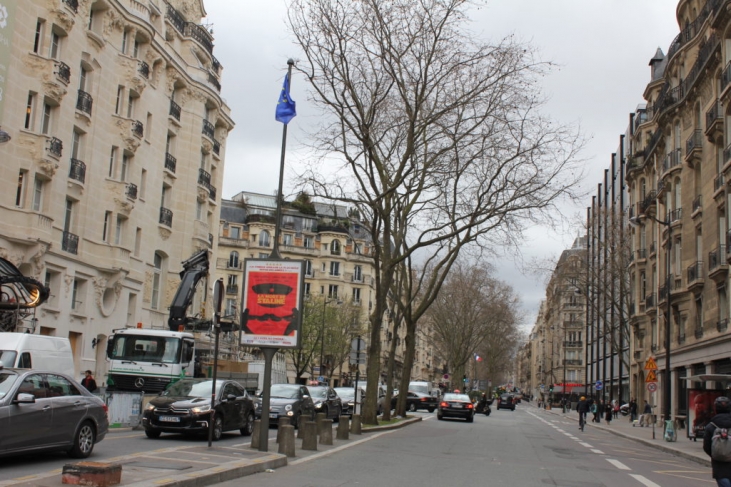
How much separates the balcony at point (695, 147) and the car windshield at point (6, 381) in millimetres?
34709

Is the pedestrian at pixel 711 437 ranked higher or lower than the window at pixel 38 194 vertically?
lower

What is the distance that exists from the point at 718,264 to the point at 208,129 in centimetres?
Result: 3016

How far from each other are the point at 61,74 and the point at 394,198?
1419 cm

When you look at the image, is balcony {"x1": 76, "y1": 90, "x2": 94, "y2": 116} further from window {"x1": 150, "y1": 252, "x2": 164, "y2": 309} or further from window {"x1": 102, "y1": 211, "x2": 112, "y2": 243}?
window {"x1": 150, "y1": 252, "x2": 164, "y2": 309}

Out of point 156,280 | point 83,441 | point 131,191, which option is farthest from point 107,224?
point 83,441

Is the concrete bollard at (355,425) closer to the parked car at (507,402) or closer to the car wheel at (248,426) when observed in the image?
the car wheel at (248,426)

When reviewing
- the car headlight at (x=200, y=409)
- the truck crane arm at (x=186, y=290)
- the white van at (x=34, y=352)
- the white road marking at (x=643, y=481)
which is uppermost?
the truck crane arm at (x=186, y=290)

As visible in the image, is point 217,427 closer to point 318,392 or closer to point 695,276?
point 318,392

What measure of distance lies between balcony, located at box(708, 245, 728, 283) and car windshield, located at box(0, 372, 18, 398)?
96.6ft

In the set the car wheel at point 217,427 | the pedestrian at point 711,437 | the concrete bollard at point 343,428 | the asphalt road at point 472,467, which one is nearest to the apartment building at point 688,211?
the asphalt road at point 472,467

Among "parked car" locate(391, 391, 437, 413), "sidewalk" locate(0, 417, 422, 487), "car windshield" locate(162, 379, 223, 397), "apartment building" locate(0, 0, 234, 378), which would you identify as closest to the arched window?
"apartment building" locate(0, 0, 234, 378)

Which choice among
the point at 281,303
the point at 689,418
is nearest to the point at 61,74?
the point at 281,303

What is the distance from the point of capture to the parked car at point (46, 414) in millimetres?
11336

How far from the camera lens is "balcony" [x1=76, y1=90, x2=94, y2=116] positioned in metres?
33.7
